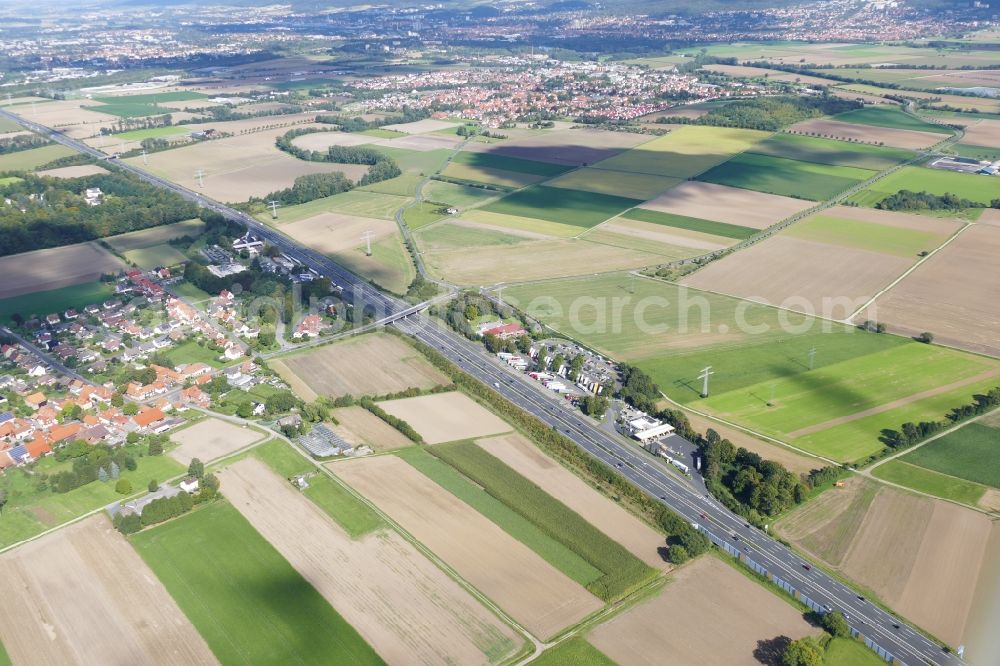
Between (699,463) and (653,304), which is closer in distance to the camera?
(699,463)

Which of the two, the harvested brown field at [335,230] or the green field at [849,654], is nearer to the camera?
the green field at [849,654]

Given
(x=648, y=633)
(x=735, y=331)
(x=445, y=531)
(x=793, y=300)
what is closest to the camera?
(x=648, y=633)

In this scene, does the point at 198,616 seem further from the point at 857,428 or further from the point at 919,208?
the point at 919,208

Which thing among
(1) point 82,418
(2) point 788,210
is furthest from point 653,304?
(1) point 82,418

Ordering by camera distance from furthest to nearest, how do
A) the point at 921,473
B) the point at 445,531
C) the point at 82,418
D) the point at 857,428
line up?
the point at 82,418
the point at 857,428
the point at 921,473
the point at 445,531

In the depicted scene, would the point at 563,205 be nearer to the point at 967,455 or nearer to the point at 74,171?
the point at 967,455

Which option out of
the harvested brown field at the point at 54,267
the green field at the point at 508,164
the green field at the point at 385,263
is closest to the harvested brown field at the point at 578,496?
the green field at the point at 385,263

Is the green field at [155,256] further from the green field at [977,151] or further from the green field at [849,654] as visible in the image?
the green field at [977,151]
